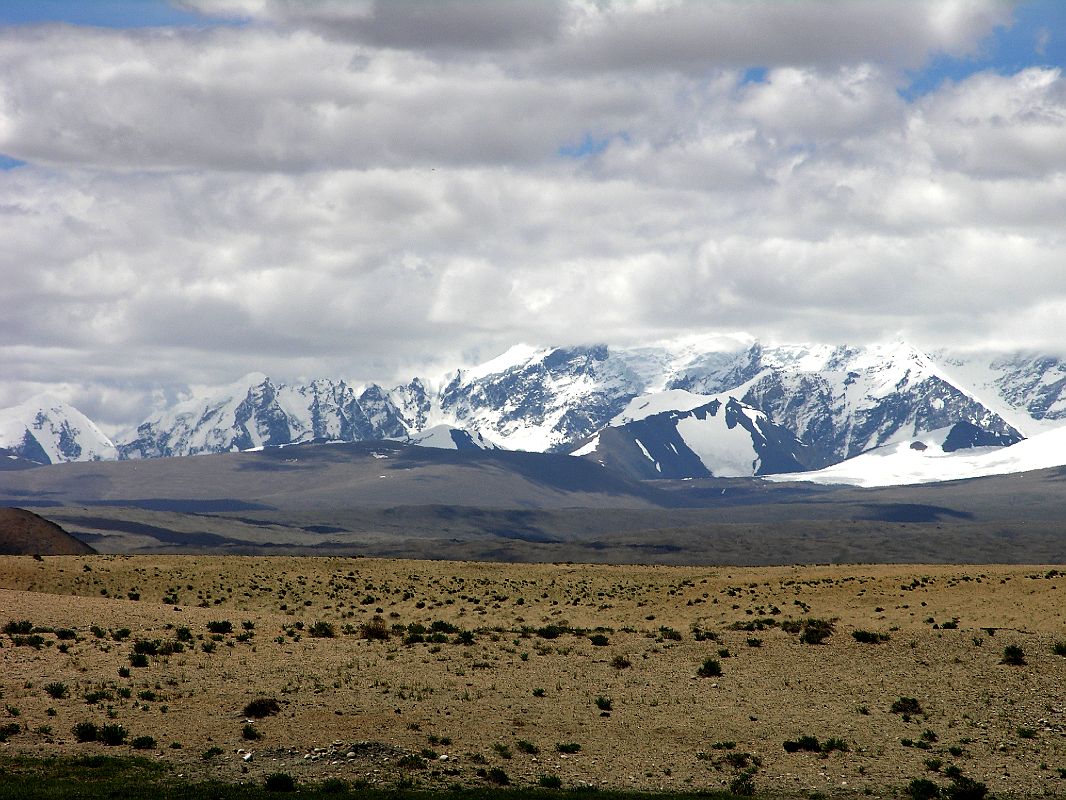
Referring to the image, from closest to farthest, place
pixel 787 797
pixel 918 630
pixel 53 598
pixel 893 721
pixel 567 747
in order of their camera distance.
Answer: pixel 787 797 → pixel 567 747 → pixel 893 721 → pixel 918 630 → pixel 53 598

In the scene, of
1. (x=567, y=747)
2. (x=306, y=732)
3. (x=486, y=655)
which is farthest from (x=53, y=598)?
Answer: (x=567, y=747)

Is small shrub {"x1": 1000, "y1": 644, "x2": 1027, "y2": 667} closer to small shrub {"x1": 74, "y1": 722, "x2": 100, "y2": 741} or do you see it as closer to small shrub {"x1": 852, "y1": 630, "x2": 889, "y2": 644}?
small shrub {"x1": 852, "y1": 630, "x2": 889, "y2": 644}

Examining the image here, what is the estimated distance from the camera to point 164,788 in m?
32.9

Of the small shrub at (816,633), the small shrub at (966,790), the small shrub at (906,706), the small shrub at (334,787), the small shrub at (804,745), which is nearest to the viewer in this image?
the small shrub at (334,787)

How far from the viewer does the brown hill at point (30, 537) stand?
150 m

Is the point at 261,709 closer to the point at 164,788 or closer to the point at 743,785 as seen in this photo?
the point at 164,788

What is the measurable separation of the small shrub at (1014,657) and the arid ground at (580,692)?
87mm

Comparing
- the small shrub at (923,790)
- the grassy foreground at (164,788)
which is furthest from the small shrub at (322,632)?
the small shrub at (923,790)

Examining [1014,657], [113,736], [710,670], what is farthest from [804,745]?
[113,736]

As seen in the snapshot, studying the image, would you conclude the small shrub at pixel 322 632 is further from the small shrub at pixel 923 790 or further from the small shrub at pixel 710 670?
the small shrub at pixel 923 790

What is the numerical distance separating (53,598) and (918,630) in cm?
3938

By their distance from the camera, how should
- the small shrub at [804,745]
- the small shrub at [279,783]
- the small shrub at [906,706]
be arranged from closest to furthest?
1. the small shrub at [279,783]
2. the small shrub at [804,745]
3. the small shrub at [906,706]

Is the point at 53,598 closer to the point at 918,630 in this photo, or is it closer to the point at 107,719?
the point at 107,719

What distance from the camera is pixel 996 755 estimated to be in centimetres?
3859
